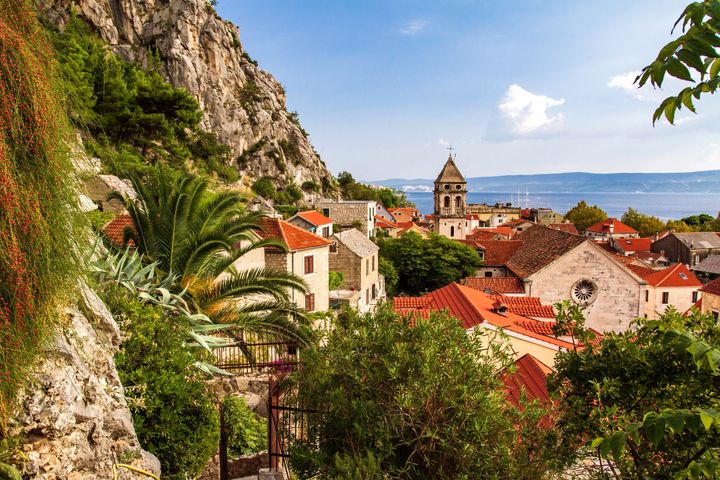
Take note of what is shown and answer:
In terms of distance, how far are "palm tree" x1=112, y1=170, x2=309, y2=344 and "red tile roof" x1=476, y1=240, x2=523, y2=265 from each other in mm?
39665

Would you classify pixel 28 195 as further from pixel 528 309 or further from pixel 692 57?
pixel 528 309

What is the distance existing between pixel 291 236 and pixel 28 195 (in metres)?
20.1

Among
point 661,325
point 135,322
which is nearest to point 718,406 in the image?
point 661,325

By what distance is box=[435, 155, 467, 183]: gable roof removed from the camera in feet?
214

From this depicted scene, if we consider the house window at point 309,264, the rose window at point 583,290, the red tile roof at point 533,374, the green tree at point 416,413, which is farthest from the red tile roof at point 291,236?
the rose window at point 583,290

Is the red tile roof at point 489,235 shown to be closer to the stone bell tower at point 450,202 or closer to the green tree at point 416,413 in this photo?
the stone bell tower at point 450,202

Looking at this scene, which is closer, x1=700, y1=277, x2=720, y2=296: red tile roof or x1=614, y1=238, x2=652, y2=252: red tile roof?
x1=700, y1=277, x2=720, y2=296: red tile roof

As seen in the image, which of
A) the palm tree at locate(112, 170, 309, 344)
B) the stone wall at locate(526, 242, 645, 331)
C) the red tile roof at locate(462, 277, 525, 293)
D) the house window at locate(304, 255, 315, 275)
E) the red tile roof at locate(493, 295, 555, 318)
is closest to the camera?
the palm tree at locate(112, 170, 309, 344)

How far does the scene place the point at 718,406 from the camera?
3799 millimetres

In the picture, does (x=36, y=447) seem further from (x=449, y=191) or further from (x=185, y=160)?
(x=449, y=191)

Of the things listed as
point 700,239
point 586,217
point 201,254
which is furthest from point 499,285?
→ point 586,217

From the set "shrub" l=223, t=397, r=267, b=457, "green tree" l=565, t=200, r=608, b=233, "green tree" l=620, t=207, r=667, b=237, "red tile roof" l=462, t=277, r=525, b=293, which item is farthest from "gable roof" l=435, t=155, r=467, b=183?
"shrub" l=223, t=397, r=267, b=457

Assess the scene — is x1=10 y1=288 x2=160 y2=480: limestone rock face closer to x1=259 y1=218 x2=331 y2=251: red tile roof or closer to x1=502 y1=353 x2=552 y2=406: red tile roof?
x1=502 y1=353 x2=552 y2=406: red tile roof

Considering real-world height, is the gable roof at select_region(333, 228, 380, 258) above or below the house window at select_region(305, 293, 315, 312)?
above
